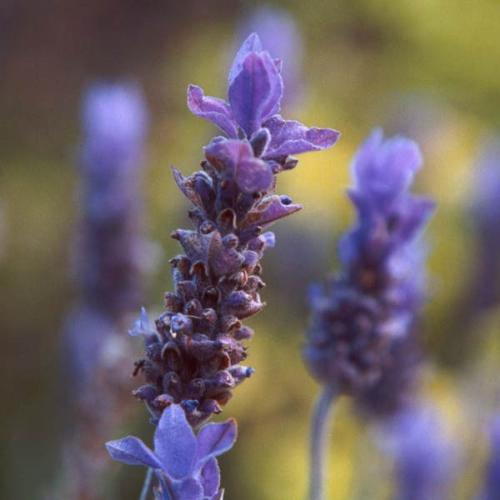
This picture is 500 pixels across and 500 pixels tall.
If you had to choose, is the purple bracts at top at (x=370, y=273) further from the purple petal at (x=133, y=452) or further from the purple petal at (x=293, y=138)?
the purple petal at (x=133, y=452)

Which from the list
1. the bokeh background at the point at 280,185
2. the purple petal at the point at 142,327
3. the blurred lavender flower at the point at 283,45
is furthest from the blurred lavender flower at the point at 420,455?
the purple petal at the point at 142,327

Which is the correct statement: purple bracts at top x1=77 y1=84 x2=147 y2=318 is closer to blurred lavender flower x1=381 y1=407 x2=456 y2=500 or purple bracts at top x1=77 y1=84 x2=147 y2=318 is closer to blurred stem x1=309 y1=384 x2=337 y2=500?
blurred lavender flower x1=381 y1=407 x2=456 y2=500

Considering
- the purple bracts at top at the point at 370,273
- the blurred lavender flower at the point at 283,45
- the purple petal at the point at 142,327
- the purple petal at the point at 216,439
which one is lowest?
the purple petal at the point at 216,439

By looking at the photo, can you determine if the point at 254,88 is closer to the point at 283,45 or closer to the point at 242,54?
the point at 242,54

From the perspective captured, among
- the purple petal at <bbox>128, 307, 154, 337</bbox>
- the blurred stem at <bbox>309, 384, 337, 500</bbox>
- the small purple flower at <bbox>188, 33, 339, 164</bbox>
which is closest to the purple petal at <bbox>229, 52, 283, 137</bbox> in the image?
the small purple flower at <bbox>188, 33, 339, 164</bbox>

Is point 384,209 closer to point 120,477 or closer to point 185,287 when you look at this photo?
point 185,287

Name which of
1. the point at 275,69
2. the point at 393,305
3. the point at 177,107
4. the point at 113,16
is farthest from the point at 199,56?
the point at 275,69
